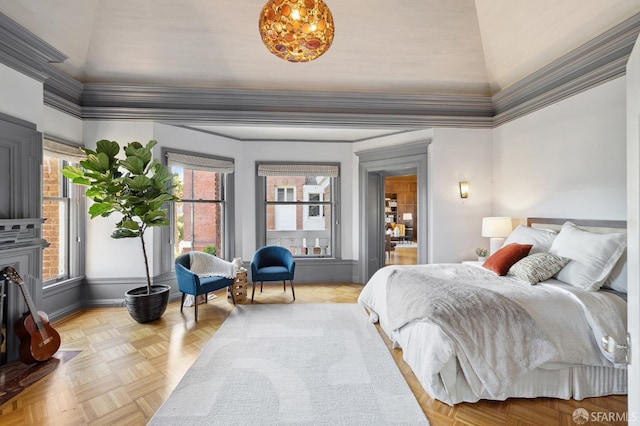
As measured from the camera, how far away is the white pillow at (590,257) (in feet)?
7.65

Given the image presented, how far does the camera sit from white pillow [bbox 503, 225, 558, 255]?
3.02 metres

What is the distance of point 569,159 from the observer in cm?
322

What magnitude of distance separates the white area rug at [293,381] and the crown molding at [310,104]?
278 cm

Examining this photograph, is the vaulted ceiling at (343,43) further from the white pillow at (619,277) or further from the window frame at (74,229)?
the white pillow at (619,277)

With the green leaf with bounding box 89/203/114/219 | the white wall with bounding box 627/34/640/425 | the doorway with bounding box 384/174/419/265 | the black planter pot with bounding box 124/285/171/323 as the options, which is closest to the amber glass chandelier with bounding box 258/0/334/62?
the white wall with bounding box 627/34/640/425

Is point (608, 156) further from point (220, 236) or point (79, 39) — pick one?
point (79, 39)

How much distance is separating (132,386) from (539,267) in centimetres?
349

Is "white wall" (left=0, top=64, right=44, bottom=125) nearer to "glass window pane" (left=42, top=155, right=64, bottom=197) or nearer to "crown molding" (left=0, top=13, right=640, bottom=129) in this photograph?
"crown molding" (left=0, top=13, right=640, bottom=129)

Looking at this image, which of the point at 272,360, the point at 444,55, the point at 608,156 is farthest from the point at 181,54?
the point at 608,156

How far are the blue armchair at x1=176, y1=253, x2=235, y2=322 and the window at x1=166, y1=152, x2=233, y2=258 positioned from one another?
0.72 m

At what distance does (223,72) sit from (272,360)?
137 inches

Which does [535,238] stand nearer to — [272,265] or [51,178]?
[272,265]

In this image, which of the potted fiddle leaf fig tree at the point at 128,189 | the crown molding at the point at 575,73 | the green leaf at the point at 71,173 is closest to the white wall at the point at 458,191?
the crown molding at the point at 575,73

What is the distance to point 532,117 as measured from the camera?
3.71 meters
